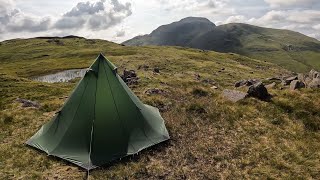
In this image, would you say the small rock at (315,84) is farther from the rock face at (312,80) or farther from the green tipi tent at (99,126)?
the green tipi tent at (99,126)

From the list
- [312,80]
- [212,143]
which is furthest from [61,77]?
[212,143]

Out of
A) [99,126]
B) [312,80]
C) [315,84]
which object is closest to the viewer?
[99,126]

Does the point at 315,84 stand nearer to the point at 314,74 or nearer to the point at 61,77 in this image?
the point at 314,74

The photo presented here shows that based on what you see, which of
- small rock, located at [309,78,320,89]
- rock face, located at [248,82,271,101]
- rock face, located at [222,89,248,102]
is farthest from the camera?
small rock, located at [309,78,320,89]

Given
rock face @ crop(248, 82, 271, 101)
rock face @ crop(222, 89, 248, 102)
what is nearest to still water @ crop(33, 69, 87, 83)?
rock face @ crop(222, 89, 248, 102)

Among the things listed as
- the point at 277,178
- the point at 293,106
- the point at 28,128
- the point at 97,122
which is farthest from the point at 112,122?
the point at 293,106

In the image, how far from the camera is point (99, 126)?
58.7ft

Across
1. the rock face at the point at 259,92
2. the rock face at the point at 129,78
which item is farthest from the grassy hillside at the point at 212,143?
the rock face at the point at 129,78

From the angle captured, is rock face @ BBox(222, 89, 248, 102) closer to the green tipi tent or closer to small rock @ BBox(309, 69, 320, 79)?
the green tipi tent

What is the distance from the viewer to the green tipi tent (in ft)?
57.4

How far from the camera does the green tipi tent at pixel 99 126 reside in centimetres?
1748

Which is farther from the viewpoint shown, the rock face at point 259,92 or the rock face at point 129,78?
the rock face at point 129,78

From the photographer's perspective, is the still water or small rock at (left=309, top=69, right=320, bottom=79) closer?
small rock at (left=309, top=69, right=320, bottom=79)

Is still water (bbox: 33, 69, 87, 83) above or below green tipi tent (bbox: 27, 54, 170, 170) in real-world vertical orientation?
below
